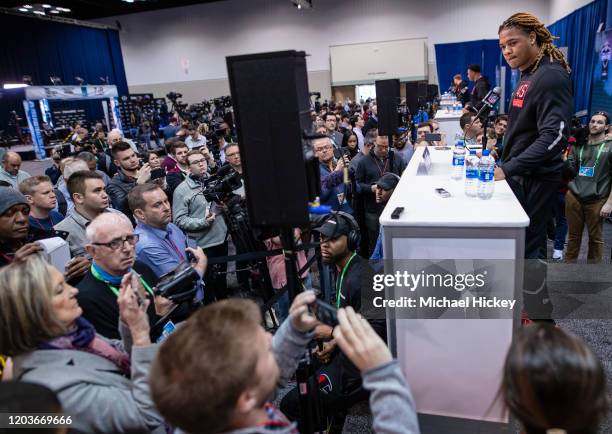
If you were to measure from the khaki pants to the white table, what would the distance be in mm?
2119

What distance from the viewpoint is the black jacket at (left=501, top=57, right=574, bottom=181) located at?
6.64ft

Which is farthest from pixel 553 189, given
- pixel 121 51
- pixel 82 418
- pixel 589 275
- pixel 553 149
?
pixel 121 51

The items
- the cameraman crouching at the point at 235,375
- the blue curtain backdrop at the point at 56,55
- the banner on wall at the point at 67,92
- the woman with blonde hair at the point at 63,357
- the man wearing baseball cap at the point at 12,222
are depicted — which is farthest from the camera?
the blue curtain backdrop at the point at 56,55

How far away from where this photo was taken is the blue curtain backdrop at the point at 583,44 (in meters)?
6.79

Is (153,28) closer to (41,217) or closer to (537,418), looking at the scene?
(41,217)

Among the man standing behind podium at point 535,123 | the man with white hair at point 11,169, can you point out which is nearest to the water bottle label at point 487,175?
the man standing behind podium at point 535,123

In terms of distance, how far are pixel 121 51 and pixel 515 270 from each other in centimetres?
2007

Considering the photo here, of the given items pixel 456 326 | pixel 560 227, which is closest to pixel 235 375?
pixel 456 326

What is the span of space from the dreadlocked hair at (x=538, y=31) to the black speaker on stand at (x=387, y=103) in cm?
124

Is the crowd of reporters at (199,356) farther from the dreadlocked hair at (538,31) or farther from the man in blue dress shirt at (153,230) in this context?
the dreadlocked hair at (538,31)

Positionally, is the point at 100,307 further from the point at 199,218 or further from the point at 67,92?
the point at 67,92

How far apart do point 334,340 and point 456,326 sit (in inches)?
21.7

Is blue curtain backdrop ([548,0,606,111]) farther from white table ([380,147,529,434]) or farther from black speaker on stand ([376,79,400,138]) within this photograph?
white table ([380,147,529,434])

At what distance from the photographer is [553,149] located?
2029 millimetres
